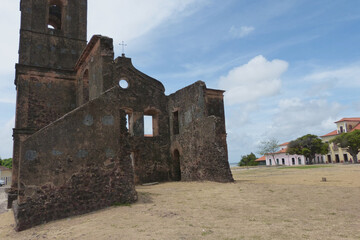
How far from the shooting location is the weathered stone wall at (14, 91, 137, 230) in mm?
5867

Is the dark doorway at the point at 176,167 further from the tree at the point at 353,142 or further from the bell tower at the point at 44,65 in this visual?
the tree at the point at 353,142

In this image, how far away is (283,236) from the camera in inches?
157

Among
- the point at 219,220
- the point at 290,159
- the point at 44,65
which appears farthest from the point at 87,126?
the point at 290,159

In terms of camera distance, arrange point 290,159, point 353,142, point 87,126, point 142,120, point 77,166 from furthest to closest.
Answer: point 290,159, point 353,142, point 142,120, point 87,126, point 77,166

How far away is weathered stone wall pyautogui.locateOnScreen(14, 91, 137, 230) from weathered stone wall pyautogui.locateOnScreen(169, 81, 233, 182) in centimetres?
575

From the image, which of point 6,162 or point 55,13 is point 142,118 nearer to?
point 55,13

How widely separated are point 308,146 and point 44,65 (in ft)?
135

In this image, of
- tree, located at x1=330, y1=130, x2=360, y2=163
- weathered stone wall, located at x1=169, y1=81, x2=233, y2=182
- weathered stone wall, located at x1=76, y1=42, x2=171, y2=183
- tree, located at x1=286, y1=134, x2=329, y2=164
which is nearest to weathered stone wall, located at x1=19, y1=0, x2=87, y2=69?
weathered stone wall, located at x1=76, y1=42, x2=171, y2=183

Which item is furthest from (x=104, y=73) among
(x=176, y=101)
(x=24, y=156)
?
(x=176, y=101)

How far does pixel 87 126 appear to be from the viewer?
6.70 m

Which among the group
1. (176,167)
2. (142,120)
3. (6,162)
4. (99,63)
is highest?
(99,63)

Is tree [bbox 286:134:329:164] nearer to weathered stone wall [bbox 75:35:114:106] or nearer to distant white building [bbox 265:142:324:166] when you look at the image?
distant white building [bbox 265:142:324:166]

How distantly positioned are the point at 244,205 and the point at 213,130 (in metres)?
6.05

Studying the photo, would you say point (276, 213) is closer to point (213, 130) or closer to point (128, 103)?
point (213, 130)
